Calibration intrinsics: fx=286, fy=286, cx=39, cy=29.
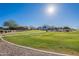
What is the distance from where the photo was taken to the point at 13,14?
452cm

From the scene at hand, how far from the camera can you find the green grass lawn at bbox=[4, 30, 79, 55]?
4.45m

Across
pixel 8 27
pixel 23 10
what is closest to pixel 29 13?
pixel 23 10

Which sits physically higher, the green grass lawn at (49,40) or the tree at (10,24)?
the tree at (10,24)

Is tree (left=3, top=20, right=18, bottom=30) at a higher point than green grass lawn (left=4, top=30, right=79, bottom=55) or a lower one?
higher

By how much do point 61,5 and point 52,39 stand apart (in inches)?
21.9

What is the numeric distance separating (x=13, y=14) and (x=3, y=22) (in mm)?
201

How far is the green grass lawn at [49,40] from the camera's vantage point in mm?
4445

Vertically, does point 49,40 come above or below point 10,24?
below

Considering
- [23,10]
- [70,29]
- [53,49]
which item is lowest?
[53,49]

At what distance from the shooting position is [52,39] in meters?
4.54

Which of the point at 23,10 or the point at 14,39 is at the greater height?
the point at 23,10

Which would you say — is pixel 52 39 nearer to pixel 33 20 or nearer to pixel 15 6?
pixel 33 20

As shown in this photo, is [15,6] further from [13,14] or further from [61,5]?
[61,5]

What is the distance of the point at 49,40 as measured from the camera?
4.54m
